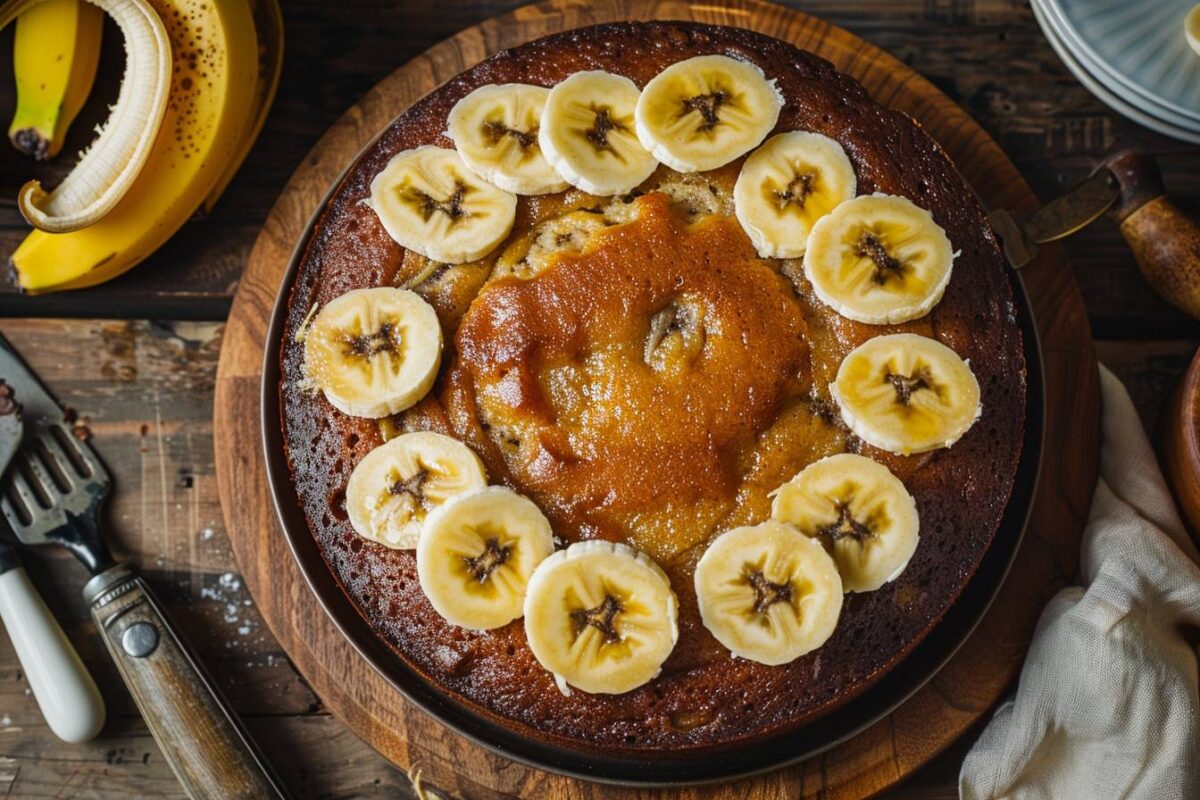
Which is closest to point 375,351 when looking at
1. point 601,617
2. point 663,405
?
point 663,405

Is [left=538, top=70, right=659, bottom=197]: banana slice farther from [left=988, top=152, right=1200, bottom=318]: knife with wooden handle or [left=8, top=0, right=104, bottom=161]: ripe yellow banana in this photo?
[left=8, top=0, right=104, bottom=161]: ripe yellow banana

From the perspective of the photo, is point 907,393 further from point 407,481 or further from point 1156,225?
point 407,481

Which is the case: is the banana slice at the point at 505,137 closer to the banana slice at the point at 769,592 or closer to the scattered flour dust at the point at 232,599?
the banana slice at the point at 769,592

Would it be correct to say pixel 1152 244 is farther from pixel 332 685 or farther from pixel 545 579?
pixel 332 685

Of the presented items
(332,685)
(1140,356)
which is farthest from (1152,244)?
(332,685)

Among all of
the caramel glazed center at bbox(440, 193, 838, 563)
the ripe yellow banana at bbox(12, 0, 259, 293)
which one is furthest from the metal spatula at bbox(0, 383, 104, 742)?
the caramel glazed center at bbox(440, 193, 838, 563)

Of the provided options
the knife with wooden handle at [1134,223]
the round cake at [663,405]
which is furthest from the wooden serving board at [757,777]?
the round cake at [663,405]
